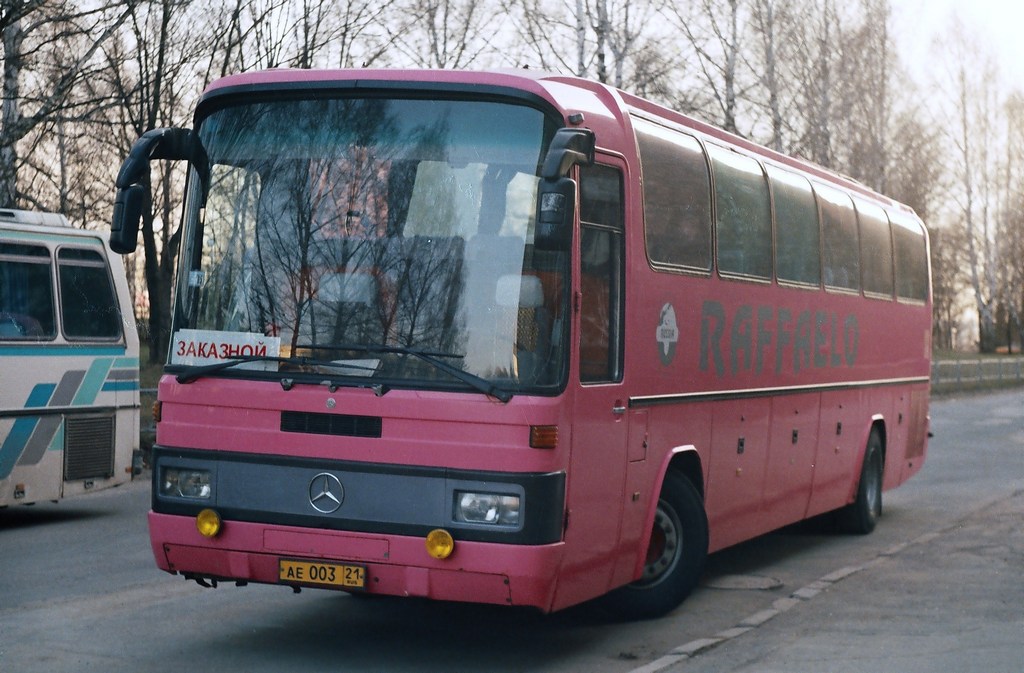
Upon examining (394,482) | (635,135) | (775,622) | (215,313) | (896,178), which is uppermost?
(896,178)

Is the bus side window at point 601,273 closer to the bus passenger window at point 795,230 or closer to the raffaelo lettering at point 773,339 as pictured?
the raffaelo lettering at point 773,339

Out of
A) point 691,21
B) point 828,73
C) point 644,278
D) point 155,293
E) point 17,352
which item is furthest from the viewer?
point 828,73

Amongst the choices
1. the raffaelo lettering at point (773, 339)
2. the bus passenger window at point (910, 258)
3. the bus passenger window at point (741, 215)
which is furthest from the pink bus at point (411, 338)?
the bus passenger window at point (910, 258)

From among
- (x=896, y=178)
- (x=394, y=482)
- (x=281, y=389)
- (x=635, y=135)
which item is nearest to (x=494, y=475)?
(x=394, y=482)

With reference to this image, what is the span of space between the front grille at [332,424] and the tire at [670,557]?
2.52 meters

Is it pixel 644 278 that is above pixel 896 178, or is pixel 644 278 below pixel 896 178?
below

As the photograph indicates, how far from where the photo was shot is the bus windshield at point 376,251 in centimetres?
761

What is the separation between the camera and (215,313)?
8.06m

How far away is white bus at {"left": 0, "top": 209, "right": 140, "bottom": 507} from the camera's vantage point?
13758 mm

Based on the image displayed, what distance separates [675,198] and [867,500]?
6036 millimetres

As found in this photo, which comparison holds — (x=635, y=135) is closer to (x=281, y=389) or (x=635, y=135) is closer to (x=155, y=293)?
(x=281, y=389)

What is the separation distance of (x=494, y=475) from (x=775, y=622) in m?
2.70

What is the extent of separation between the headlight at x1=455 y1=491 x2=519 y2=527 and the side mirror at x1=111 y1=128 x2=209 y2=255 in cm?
217

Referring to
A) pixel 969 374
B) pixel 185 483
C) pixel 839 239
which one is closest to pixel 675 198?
pixel 185 483
